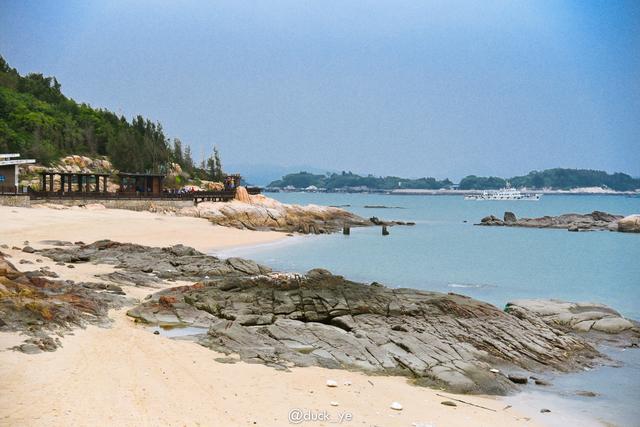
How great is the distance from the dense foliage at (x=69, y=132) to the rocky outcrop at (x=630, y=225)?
2159 inches

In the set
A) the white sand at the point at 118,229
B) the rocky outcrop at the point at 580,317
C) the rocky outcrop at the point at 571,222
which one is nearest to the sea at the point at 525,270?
the rocky outcrop at the point at 580,317

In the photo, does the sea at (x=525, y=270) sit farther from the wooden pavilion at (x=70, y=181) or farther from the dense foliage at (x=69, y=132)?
the dense foliage at (x=69, y=132)

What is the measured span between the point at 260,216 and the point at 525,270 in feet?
83.7

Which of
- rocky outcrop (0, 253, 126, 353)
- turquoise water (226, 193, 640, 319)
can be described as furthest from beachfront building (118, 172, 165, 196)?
rocky outcrop (0, 253, 126, 353)

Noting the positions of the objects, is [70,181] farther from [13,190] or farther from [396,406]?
[396,406]

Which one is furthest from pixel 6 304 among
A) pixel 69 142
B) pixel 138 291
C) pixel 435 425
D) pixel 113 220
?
pixel 69 142

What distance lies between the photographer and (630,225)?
67.3 metres

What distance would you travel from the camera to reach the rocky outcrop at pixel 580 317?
681 inches

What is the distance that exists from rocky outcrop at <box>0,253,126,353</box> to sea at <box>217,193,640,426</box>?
9327 millimetres

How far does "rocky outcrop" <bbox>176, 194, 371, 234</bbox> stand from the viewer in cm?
5166

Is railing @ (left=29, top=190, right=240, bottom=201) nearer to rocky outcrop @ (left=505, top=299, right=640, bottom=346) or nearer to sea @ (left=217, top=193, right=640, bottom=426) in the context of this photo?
sea @ (left=217, top=193, right=640, bottom=426)

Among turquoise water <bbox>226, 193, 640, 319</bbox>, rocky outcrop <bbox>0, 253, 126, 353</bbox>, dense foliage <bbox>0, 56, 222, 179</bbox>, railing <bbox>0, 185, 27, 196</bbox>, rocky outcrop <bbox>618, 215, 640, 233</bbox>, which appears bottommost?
turquoise water <bbox>226, 193, 640, 319</bbox>

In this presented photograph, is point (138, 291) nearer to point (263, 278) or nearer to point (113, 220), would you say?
point (263, 278)

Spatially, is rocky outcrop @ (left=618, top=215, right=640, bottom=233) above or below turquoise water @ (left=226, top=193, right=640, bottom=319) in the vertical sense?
above
